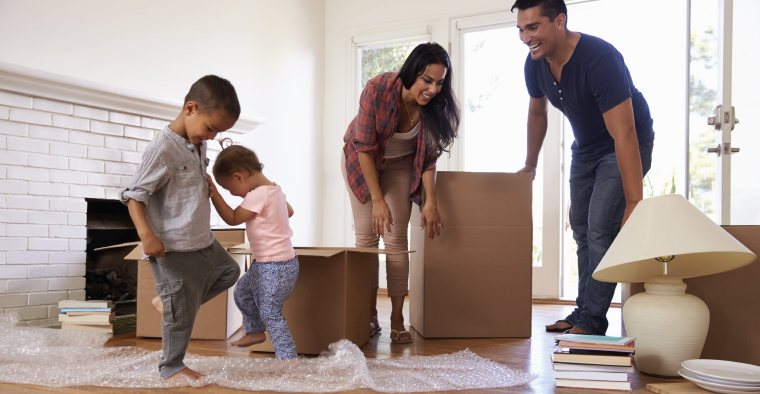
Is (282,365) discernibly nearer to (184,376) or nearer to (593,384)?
(184,376)

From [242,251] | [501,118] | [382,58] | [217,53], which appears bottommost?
[242,251]

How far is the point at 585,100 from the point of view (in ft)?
6.25

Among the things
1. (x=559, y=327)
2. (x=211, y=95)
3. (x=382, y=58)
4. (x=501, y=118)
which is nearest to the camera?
(x=211, y=95)

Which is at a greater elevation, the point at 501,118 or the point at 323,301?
the point at 501,118

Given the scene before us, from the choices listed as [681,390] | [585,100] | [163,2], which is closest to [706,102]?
[585,100]

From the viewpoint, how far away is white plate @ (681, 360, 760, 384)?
127 centimetres

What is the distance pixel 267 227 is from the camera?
1.62m

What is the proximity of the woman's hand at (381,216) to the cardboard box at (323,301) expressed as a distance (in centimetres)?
14

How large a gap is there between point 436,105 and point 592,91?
533 mm

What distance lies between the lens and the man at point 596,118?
174cm

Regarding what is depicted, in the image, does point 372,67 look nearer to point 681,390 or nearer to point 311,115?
point 311,115

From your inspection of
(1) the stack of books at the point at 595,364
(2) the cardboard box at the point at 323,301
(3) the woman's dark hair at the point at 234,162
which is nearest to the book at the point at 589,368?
(1) the stack of books at the point at 595,364

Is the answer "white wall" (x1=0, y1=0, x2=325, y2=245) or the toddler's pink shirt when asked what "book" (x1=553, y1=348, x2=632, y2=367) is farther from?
"white wall" (x1=0, y1=0, x2=325, y2=245)

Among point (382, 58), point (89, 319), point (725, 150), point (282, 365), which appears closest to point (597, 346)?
point (282, 365)
